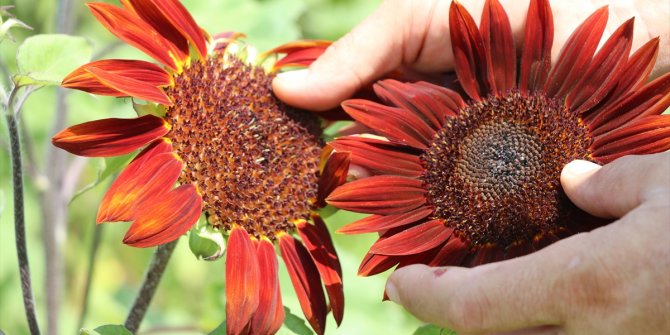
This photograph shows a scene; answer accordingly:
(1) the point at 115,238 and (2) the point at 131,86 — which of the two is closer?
(2) the point at 131,86

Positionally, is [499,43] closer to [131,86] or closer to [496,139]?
[496,139]

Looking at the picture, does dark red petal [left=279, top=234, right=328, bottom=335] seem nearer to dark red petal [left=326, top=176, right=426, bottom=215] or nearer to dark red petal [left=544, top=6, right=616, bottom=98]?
dark red petal [left=326, top=176, right=426, bottom=215]

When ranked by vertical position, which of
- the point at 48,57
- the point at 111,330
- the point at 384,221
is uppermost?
the point at 48,57

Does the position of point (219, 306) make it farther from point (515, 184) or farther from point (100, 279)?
point (100, 279)

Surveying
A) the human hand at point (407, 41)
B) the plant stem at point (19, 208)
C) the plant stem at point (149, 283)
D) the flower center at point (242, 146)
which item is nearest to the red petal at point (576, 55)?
the human hand at point (407, 41)

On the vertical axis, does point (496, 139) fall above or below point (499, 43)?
below

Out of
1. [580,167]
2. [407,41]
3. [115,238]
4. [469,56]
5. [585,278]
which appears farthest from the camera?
[115,238]

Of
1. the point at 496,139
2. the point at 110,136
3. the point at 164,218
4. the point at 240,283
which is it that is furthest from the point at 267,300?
the point at 496,139
